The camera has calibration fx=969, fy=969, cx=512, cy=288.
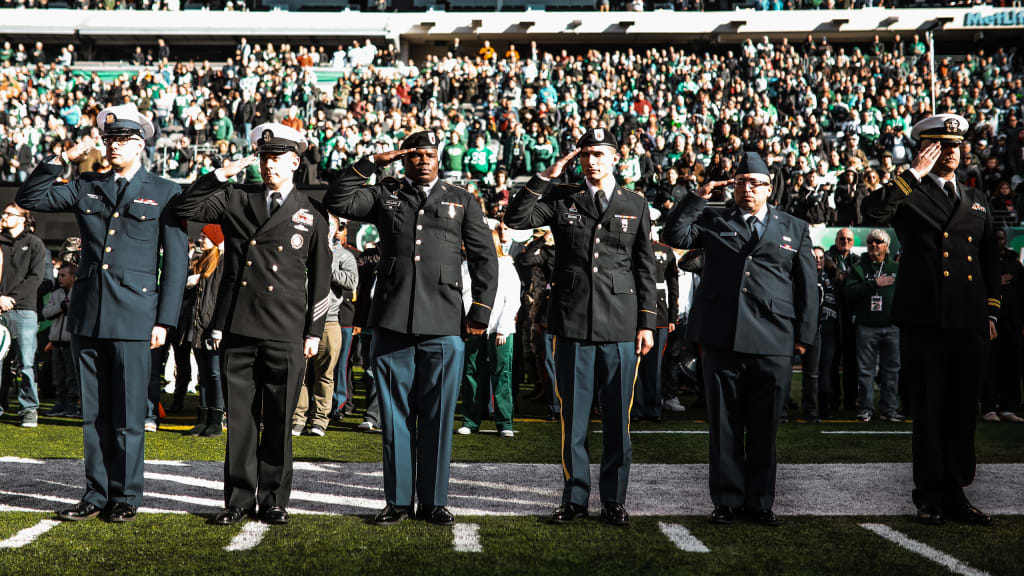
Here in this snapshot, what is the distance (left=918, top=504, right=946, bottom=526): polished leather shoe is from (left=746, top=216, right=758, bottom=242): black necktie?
1.78 meters

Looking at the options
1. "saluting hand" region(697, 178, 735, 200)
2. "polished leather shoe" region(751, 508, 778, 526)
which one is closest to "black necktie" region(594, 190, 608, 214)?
"saluting hand" region(697, 178, 735, 200)

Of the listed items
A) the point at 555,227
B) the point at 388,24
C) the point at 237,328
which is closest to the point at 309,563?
the point at 237,328

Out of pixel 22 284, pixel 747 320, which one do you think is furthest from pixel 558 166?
pixel 22 284

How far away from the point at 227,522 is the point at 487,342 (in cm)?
461

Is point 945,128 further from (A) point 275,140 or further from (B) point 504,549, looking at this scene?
(A) point 275,140

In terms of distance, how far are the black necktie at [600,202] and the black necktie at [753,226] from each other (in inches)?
33.5

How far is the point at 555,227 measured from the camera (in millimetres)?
5770

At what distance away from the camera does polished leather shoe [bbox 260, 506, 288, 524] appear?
5230 mm

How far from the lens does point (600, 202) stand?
5715 millimetres

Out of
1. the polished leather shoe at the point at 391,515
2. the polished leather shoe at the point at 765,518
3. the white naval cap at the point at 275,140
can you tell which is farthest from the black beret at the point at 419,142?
the polished leather shoe at the point at 765,518

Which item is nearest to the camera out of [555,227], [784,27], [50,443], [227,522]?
[227,522]

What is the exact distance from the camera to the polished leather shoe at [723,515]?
5.37m

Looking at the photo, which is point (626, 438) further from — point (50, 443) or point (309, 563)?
point (50, 443)

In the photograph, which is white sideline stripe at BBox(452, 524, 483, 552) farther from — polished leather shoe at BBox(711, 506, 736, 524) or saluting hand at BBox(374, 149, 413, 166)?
saluting hand at BBox(374, 149, 413, 166)
